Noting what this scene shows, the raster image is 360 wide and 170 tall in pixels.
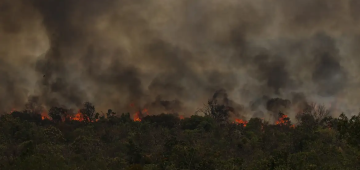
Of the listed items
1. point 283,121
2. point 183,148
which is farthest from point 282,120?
point 183,148

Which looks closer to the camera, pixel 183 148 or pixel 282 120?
pixel 183 148

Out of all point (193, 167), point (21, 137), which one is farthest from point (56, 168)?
point (21, 137)

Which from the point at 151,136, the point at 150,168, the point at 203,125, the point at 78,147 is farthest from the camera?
the point at 203,125

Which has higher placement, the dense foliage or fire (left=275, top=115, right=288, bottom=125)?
fire (left=275, top=115, right=288, bottom=125)

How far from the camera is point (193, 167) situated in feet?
182

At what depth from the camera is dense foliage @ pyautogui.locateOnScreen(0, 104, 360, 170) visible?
49.9m

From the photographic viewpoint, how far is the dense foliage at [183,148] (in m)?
49.9

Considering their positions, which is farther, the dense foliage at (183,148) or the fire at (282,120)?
the fire at (282,120)

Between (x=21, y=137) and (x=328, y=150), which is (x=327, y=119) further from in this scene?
(x=21, y=137)

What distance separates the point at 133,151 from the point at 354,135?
63999mm

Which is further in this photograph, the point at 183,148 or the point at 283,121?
the point at 283,121

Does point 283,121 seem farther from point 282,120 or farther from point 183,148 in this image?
point 183,148

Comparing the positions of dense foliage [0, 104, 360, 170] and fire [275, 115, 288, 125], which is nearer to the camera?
dense foliage [0, 104, 360, 170]

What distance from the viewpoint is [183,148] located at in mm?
57812
